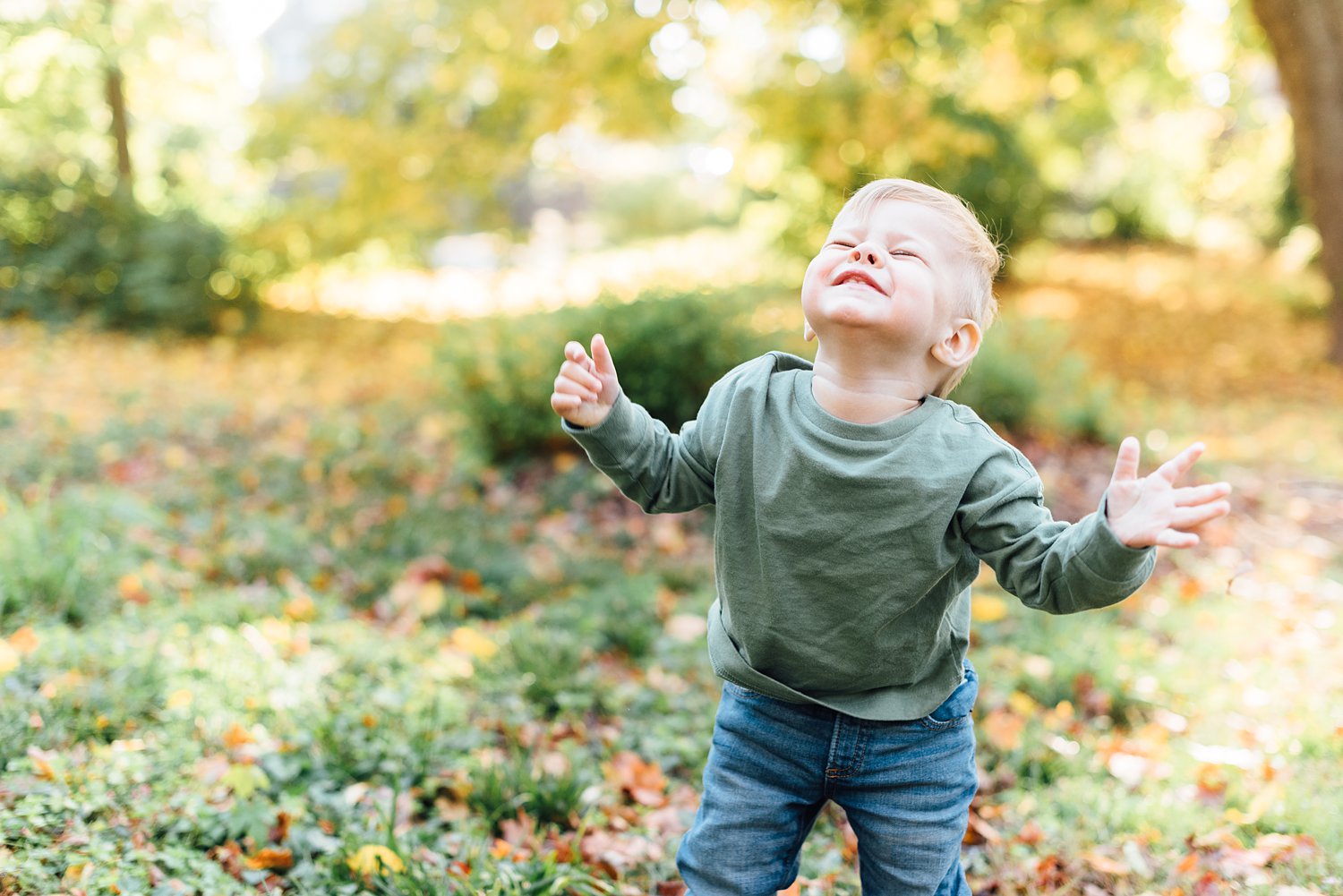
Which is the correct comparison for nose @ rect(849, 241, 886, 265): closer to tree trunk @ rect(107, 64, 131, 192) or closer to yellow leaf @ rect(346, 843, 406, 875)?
yellow leaf @ rect(346, 843, 406, 875)

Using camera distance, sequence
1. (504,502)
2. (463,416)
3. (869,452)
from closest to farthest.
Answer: (869,452), (504,502), (463,416)

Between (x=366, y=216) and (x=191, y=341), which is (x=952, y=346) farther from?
(x=191, y=341)

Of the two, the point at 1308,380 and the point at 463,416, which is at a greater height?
the point at 1308,380

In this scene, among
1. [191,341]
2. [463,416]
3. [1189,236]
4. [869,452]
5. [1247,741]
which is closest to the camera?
[869,452]

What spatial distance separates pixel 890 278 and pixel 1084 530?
19.8 inches

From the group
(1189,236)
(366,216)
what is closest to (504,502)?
(366,216)

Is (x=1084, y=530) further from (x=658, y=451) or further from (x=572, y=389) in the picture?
(x=572, y=389)

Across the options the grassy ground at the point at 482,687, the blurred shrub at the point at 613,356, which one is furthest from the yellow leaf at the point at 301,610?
the blurred shrub at the point at 613,356

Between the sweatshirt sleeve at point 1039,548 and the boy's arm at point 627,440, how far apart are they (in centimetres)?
51

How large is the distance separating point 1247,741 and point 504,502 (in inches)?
138

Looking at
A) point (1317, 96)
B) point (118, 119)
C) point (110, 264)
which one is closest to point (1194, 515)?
point (1317, 96)

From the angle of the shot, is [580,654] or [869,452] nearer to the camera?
[869,452]

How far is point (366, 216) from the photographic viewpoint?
30.7 ft

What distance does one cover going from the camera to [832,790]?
189 cm
